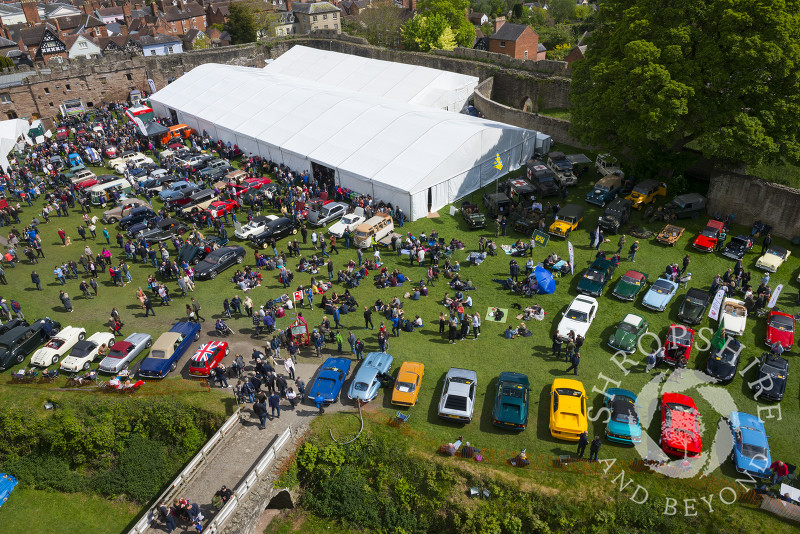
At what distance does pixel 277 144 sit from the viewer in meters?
40.8

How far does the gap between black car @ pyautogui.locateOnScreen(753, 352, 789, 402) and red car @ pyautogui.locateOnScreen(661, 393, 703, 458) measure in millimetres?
2907

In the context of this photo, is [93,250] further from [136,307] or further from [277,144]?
[277,144]

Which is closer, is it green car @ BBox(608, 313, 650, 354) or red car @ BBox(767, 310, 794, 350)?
red car @ BBox(767, 310, 794, 350)

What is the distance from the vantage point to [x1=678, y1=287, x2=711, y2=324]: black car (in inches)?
949

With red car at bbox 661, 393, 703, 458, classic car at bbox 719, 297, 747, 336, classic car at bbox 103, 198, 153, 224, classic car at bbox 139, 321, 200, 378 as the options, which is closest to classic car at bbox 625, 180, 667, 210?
classic car at bbox 719, 297, 747, 336

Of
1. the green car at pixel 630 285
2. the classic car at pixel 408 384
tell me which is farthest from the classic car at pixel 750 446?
the classic car at pixel 408 384

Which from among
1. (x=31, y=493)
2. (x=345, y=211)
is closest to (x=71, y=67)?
(x=345, y=211)

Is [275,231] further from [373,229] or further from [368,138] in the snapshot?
[368,138]

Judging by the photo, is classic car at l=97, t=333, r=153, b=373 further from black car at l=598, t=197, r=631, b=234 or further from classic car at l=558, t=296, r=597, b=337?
black car at l=598, t=197, r=631, b=234

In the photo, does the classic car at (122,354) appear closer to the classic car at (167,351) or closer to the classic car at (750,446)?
the classic car at (167,351)

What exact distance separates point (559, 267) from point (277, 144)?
23.7 m

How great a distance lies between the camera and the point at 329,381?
21.5 m

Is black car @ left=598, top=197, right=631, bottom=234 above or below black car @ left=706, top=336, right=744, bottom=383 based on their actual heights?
above

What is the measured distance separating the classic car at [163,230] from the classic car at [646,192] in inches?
1094
